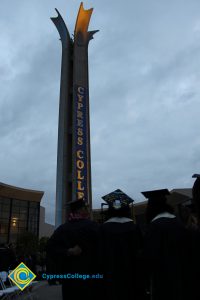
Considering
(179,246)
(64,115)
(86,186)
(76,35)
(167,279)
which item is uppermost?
(76,35)

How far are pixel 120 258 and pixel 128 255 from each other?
0.10m

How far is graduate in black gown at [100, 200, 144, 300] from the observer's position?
3.87 meters

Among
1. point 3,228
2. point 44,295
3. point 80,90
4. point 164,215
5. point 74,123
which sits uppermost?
point 80,90

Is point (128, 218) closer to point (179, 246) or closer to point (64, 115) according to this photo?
point (179, 246)

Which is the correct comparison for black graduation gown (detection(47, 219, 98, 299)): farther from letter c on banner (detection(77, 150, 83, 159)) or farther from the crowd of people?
letter c on banner (detection(77, 150, 83, 159))

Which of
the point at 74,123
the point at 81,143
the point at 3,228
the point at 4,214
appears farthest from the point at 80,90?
the point at 3,228

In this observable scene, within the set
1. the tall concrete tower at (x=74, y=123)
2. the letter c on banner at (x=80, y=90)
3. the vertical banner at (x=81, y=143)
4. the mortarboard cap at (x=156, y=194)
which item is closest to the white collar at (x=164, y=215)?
the mortarboard cap at (x=156, y=194)

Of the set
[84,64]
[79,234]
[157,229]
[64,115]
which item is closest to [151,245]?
[157,229]

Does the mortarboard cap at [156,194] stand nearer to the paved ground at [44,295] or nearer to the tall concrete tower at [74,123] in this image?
the paved ground at [44,295]

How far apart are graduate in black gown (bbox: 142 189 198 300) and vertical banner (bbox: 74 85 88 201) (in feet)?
65.5

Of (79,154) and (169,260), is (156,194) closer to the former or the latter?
(169,260)

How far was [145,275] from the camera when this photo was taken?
396 cm

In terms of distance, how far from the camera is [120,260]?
3.96 metres

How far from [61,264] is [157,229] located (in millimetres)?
1385
